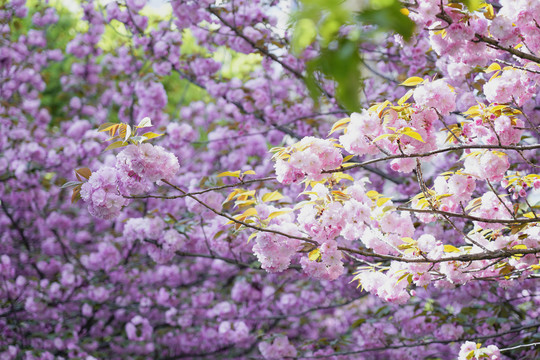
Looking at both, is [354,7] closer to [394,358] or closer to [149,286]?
[394,358]

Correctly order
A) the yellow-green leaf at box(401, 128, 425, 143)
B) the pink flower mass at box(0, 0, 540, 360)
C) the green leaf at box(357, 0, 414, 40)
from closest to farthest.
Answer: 1. the green leaf at box(357, 0, 414, 40)
2. the yellow-green leaf at box(401, 128, 425, 143)
3. the pink flower mass at box(0, 0, 540, 360)

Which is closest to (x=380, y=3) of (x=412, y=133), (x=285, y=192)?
(x=412, y=133)

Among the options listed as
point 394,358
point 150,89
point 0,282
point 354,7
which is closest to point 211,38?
point 150,89

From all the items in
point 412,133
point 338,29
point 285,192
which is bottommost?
point 285,192

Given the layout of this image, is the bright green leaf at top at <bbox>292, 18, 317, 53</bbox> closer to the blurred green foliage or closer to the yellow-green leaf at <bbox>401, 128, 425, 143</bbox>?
the blurred green foliage

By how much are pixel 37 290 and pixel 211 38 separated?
3.34 meters

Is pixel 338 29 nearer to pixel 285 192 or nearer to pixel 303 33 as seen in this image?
pixel 303 33

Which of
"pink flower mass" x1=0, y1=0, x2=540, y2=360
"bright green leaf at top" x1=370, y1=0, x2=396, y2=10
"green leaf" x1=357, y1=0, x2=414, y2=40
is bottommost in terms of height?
"pink flower mass" x1=0, y1=0, x2=540, y2=360

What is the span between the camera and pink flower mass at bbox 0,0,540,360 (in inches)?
77.9

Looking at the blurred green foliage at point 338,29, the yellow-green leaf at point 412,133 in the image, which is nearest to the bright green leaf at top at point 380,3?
the blurred green foliage at point 338,29

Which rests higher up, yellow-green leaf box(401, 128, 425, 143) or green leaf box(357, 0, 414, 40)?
green leaf box(357, 0, 414, 40)

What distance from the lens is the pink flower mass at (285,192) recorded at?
6.49 ft

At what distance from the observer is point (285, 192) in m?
5.48

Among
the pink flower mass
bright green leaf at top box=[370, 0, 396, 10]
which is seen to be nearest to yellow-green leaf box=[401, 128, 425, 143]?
the pink flower mass
